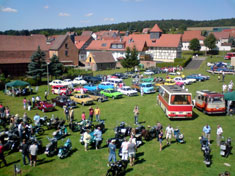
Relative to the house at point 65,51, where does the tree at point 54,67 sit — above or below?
below

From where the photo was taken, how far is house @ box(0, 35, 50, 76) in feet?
178

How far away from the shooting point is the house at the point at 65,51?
66000 mm

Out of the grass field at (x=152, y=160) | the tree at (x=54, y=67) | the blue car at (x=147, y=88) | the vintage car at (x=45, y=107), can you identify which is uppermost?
the tree at (x=54, y=67)

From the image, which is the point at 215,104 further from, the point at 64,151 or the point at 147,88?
the point at 64,151

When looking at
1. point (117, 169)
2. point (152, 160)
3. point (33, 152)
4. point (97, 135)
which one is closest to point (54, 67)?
point (97, 135)

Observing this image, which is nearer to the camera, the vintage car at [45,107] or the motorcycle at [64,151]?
the motorcycle at [64,151]

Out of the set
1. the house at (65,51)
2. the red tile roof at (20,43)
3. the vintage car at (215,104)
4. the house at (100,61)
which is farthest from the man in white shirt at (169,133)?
the house at (65,51)

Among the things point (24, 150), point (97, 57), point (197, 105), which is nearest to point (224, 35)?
point (97, 57)

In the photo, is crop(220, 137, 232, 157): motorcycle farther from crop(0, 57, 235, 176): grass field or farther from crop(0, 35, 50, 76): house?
crop(0, 35, 50, 76): house

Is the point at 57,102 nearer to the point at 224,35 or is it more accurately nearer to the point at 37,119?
the point at 37,119

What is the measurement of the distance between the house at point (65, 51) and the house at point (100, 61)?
5.95 m

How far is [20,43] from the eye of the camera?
60.1 meters

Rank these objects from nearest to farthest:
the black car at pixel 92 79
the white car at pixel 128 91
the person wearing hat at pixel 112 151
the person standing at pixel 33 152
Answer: the person wearing hat at pixel 112 151, the person standing at pixel 33 152, the white car at pixel 128 91, the black car at pixel 92 79

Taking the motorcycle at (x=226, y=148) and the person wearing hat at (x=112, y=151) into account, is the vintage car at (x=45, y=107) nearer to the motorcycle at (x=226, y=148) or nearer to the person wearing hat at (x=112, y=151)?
the person wearing hat at (x=112, y=151)
